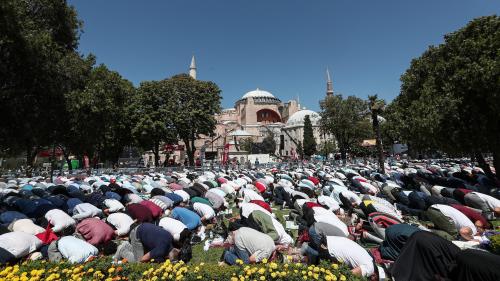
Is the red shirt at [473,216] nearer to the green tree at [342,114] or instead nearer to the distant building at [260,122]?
the green tree at [342,114]

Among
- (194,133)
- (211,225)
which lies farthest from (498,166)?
(194,133)

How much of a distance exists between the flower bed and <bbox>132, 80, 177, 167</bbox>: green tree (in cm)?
2885

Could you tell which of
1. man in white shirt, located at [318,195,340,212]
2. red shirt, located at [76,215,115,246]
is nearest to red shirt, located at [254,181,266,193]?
man in white shirt, located at [318,195,340,212]

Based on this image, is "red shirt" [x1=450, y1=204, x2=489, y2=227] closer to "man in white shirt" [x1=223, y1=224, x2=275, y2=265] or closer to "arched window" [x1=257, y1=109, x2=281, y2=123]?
"man in white shirt" [x1=223, y1=224, x2=275, y2=265]

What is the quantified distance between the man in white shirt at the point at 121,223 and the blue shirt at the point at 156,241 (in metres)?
1.49

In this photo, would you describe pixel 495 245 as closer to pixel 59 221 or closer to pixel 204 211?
pixel 204 211

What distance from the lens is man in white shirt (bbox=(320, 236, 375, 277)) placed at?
521 centimetres

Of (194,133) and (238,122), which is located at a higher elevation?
(238,122)

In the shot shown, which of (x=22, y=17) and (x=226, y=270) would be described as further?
(x=22, y=17)

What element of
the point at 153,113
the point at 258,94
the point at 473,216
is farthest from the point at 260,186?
the point at 258,94

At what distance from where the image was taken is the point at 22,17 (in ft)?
34.4

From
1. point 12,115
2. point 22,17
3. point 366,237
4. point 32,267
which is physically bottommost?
point 366,237

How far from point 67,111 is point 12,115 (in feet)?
8.12

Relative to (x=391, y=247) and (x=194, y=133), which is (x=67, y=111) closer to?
(x=391, y=247)
